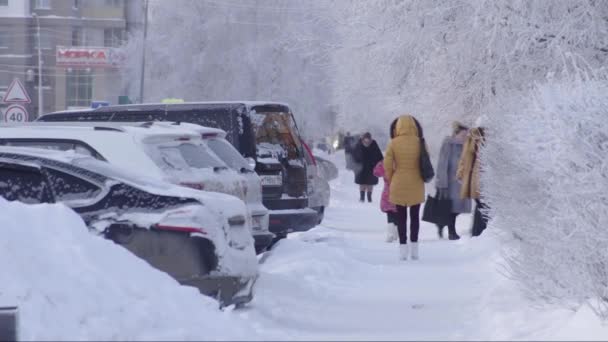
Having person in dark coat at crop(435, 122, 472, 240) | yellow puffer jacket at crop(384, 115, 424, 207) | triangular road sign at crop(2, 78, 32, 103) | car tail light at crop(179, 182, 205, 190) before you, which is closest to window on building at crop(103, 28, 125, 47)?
triangular road sign at crop(2, 78, 32, 103)

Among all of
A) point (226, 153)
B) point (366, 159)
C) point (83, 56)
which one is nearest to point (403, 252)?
point (226, 153)

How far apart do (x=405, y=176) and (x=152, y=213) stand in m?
6.67

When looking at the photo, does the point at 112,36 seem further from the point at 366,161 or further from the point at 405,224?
the point at 405,224

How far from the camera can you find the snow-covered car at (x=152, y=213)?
8.64 metres

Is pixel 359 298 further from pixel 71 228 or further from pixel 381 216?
pixel 381 216

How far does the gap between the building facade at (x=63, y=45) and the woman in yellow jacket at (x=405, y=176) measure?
5695 centimetres

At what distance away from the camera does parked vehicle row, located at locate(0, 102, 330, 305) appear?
8.66 metres

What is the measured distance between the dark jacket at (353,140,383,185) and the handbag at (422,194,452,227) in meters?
11.5

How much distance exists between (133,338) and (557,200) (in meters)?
3.34

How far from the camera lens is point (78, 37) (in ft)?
251

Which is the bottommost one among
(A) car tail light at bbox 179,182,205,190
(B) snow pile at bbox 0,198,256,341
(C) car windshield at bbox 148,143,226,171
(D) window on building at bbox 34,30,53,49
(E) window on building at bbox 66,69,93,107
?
(E) window on building at bbox 66,69,93,107

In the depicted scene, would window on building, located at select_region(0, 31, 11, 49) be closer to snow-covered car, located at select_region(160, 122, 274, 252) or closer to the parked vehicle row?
snow-covered car, located at select_region(160, 122, 274, 252)

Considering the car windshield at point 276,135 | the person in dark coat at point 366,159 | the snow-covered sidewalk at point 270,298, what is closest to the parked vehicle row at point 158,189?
the snow-covered sidewalk at point 270,298

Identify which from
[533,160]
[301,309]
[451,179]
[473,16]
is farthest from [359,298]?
[451,179]
